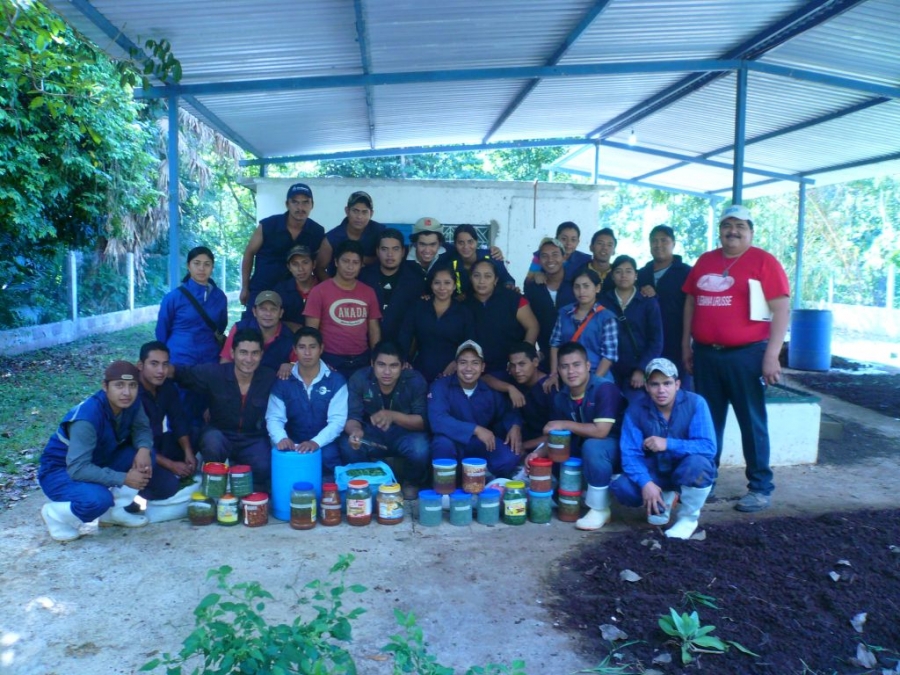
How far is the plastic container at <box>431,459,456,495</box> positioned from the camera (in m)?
4.72

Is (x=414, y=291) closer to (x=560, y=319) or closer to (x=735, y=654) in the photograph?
(x=560, y=319)

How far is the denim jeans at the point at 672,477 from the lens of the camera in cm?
432

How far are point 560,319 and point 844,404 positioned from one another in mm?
5608

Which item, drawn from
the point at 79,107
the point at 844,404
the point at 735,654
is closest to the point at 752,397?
the point at 735,654

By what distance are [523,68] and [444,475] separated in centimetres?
390

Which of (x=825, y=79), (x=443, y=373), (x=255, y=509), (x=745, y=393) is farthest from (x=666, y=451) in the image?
(x=825, y=79)

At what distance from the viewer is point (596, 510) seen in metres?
4.57

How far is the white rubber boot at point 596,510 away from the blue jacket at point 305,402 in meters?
1.84

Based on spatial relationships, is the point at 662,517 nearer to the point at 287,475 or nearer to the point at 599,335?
the point at 599,335

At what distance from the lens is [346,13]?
5035 mm

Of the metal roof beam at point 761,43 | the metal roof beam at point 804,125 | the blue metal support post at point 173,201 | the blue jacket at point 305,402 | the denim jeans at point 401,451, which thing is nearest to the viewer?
the blue jacket at point 305,402

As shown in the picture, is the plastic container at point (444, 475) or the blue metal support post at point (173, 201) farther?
the blue metal support post at point (173, 201)

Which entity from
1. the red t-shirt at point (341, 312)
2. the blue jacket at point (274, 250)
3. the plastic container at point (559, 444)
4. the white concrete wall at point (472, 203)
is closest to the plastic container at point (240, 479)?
the red t-shirt at point (341, 312)

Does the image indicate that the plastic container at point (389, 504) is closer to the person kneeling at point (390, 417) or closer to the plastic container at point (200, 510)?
the person kneeling at point (390, 417)
